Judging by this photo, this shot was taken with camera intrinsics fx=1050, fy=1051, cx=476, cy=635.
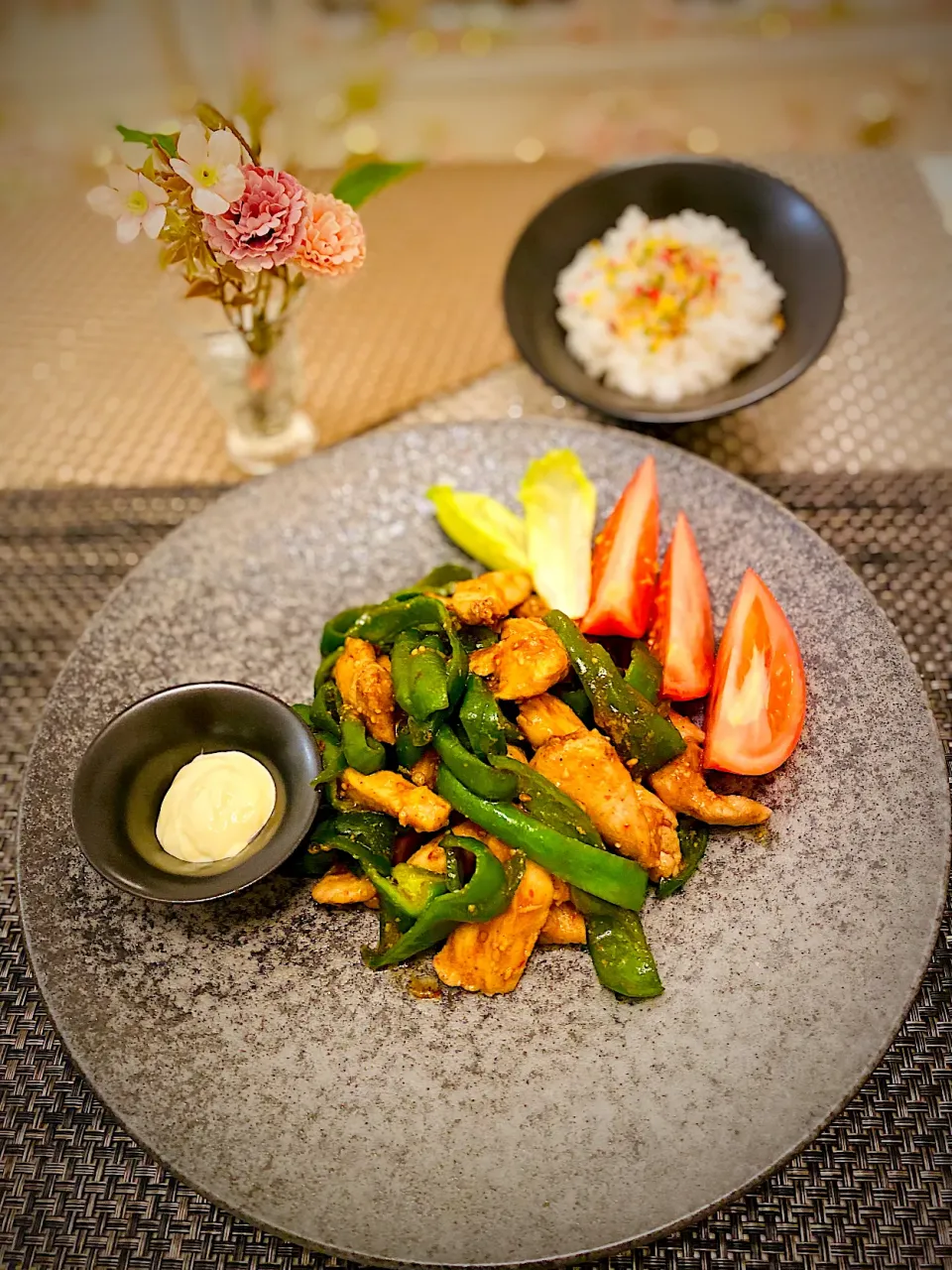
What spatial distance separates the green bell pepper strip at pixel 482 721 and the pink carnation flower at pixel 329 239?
35.6 inches

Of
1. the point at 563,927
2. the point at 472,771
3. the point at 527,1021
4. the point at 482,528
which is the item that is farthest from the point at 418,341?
the point at 527,1021

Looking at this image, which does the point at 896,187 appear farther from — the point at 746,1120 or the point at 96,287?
the point at 746,1120

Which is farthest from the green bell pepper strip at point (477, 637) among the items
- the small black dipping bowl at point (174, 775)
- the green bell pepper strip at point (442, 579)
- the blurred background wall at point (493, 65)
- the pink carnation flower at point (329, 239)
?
the blurred background wall at point (493, 65)

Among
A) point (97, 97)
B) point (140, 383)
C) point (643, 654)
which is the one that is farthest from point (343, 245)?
point (97, 97)

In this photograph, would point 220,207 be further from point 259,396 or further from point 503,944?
point 503,944

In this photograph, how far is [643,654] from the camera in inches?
85.5

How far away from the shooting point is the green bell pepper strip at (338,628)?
230 centimetres

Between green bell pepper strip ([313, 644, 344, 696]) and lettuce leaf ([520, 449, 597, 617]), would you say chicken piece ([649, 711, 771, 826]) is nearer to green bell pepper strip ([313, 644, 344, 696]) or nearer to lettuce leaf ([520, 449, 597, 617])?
lettuce leaf ([520, 449, 597, 617])

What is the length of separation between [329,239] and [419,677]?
0.92m

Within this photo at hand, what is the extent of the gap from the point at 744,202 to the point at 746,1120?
8.57 feet

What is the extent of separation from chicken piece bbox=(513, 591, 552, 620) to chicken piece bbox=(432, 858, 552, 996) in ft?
2.03

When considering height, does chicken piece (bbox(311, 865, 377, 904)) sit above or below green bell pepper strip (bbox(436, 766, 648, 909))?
below

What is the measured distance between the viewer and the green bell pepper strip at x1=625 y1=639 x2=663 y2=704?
7.01ft

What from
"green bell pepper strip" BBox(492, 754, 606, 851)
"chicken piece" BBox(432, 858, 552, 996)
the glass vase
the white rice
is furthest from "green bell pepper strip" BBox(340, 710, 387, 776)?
the white rice
